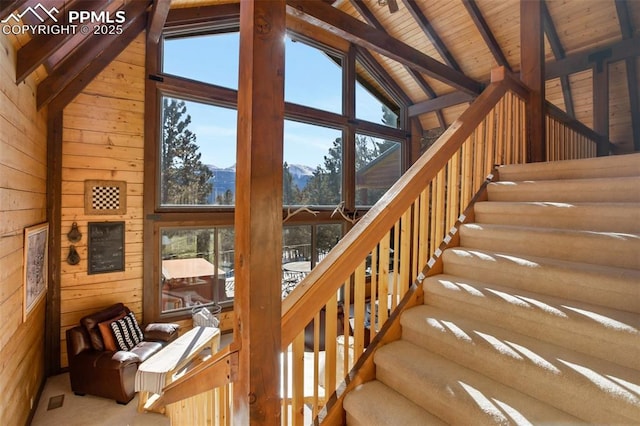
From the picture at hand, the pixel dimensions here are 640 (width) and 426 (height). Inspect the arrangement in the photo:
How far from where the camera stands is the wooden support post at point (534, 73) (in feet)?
10.7

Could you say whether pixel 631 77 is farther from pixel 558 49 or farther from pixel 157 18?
pixel 157 18

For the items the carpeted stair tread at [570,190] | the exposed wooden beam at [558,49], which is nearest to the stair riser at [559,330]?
the carpeted stair tread at [570,190]

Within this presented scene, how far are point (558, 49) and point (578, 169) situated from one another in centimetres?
486

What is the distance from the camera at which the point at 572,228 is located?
2.04m

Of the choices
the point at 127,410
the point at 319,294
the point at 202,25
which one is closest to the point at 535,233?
the point at 319,294

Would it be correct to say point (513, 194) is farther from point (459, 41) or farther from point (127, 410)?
point (459, 41)

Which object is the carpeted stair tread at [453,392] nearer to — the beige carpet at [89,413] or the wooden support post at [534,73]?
the wooden support post at [534,73]

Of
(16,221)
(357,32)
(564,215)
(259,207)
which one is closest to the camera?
(259,207)

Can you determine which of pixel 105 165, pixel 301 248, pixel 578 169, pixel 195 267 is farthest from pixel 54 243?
pixel 578 169

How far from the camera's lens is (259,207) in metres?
1.08

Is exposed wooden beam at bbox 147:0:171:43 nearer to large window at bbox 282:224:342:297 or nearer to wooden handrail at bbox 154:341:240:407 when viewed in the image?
large window at bbox 282:224:342:297

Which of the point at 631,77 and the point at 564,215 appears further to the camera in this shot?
the point at 631,77

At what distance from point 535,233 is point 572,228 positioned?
0.83 ft

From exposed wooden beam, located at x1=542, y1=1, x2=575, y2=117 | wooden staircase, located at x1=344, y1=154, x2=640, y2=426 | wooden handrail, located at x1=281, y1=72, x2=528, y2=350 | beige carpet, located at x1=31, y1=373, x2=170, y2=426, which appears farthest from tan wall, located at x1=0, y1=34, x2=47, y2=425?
exposed wooden beam, located at x1=542, y1=1, x2=575, y2=117
